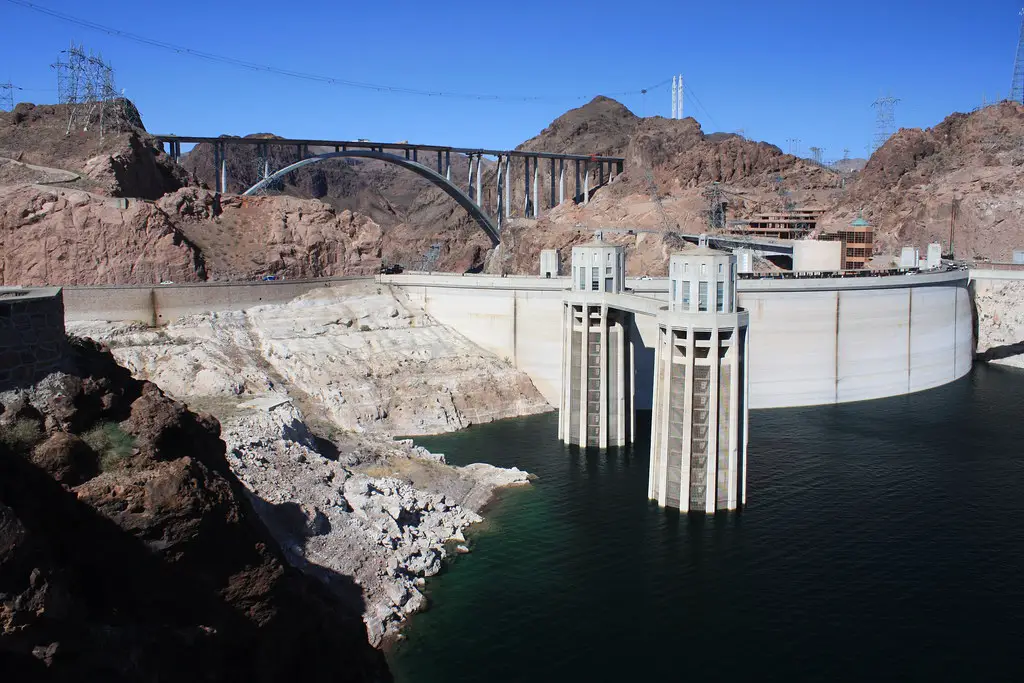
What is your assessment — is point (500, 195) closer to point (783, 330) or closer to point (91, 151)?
point (91, 151)

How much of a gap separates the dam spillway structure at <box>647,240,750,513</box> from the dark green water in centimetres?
148

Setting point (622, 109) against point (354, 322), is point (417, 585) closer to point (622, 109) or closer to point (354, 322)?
point (354, 322)

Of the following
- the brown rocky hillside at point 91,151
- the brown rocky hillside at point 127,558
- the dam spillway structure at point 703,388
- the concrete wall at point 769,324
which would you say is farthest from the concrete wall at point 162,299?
the brown rocky hillside at point 127,558

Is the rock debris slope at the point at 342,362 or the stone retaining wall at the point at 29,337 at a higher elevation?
the stone retaining wall at the point at 29,337

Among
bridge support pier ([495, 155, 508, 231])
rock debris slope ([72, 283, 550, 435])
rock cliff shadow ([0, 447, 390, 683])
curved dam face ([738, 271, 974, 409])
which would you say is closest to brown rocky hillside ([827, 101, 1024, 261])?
curved dam face ([738, 271, 974, 409])

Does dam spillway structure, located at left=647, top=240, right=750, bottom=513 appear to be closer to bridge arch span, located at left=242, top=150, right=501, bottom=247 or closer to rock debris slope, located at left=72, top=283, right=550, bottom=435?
rock debris slope, located at left=72, top=283, right=550, bottom=435

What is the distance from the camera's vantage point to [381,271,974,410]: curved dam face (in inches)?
2223

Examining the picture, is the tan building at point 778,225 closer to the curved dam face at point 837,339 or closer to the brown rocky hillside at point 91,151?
the curved dam face at point 837,339

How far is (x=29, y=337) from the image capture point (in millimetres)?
16188

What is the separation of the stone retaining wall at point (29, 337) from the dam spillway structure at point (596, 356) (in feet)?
109

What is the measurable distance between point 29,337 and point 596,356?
34.6 meters

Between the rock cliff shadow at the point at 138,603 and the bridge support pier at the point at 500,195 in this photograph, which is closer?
the rock cliff shadow at the point at 138,603

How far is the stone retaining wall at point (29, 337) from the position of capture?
618 inches

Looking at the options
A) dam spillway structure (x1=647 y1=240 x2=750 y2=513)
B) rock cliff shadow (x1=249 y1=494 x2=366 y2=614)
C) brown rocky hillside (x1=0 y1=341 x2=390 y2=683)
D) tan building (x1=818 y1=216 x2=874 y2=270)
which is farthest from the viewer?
tan building (x1=818 y1=216 x2=874 y2=270)
